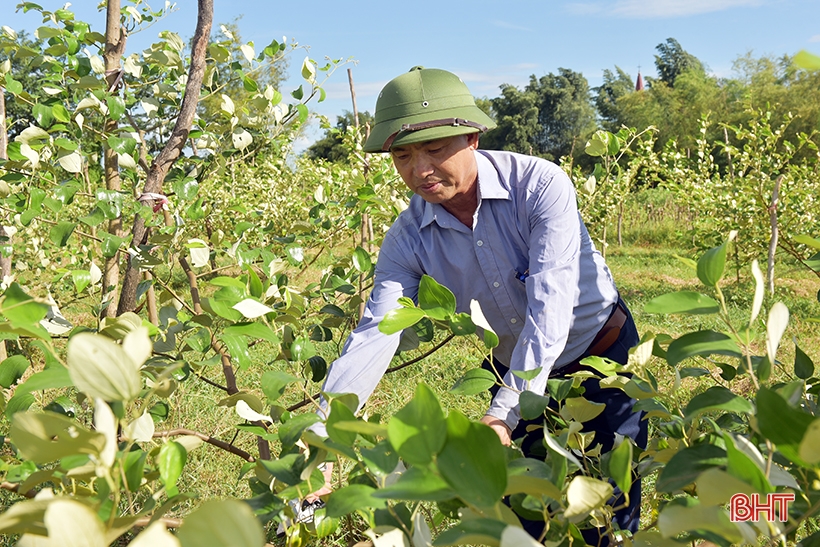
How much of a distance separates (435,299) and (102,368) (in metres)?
0.47

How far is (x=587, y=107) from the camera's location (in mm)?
46594

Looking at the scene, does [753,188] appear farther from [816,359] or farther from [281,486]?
[281,486]

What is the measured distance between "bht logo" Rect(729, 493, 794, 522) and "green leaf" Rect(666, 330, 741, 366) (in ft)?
0.43

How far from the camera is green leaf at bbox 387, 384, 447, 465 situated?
0.47 metres

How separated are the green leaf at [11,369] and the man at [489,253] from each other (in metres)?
0.57

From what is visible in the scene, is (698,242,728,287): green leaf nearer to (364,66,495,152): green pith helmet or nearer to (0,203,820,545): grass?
(0,203,820,545): grass

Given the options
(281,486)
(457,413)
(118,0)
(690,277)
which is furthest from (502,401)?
(690,277)

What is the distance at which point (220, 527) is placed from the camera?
41 cm

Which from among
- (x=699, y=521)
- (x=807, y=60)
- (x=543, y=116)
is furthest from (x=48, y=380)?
(x=543, y=116)

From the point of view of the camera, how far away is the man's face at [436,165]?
63.9 inches

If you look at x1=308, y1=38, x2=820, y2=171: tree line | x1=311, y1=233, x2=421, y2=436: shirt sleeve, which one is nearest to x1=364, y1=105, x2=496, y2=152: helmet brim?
x1=311, y1=233, x2=421, y2=436: shirt sleeve

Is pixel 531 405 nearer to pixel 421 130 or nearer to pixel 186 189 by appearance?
pixel 421 130

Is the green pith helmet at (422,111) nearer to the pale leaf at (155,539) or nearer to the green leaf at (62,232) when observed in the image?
the green leaf at (62,232)

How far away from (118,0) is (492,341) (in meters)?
1.80
